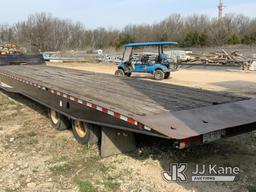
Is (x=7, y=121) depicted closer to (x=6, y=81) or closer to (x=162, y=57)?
(x=6, y=81)

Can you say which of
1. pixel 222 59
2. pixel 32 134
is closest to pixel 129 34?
pixel 222 59

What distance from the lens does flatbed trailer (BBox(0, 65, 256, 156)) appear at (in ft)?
12.7

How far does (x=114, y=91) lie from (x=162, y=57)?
1207cm

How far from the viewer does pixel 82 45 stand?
2448 inches

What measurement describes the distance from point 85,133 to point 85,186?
148 cm

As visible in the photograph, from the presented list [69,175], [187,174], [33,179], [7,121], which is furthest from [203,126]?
[7,121]

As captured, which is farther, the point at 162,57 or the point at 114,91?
the point at 162,57

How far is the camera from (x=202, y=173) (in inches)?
187

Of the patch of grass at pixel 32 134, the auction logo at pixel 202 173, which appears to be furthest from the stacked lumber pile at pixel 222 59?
the auction logo at pixel 202 173

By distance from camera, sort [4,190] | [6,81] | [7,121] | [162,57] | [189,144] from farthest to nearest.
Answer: [162,57] < [6,81] < [7,121] < [4,190] < [189,144]

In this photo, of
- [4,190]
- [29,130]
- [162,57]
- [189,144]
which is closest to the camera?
[189,144]

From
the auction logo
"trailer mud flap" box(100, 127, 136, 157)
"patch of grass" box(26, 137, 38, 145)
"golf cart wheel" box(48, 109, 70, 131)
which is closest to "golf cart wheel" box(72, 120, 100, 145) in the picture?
"trailer mud flap" box(100, 127, 136, 157)

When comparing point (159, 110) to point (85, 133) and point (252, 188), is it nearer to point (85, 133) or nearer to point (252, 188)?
point (252, 188)

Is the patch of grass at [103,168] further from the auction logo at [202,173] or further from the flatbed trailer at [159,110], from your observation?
the auction logo at [202,173]
